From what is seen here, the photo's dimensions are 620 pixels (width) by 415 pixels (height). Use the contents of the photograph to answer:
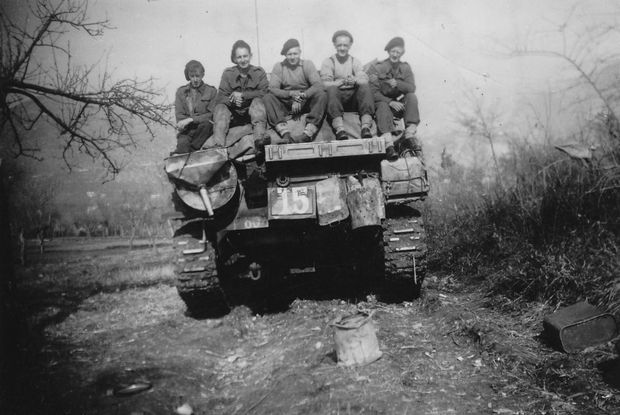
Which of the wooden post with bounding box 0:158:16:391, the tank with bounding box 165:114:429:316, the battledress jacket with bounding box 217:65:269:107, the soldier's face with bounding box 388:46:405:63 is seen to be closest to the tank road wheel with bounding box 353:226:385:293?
the tank with bounding box 165:114:429:316

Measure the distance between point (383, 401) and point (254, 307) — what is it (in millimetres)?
3534

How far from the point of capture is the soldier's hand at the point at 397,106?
633cm

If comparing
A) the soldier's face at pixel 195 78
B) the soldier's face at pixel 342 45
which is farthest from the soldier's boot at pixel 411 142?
the soldier's face at pixel 195 78

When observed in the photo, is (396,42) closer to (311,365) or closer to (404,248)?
(404,248)

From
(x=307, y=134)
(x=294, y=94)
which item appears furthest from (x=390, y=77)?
(x=307, y=134)

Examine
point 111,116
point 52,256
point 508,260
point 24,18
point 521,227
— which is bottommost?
point 52,256

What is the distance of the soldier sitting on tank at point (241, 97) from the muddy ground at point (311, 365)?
2309 millimetres

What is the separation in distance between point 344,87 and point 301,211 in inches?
81.8

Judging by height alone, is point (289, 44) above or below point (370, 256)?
above

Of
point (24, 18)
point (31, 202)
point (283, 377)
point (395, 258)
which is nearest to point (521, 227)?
point (395, 258)

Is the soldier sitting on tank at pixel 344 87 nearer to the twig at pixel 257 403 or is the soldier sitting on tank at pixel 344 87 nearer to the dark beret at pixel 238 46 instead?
the dark beret at pixel 238 46

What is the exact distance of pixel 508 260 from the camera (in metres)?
5.52

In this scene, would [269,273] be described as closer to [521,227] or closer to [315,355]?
[315,355]

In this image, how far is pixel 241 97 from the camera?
622 centimetres
